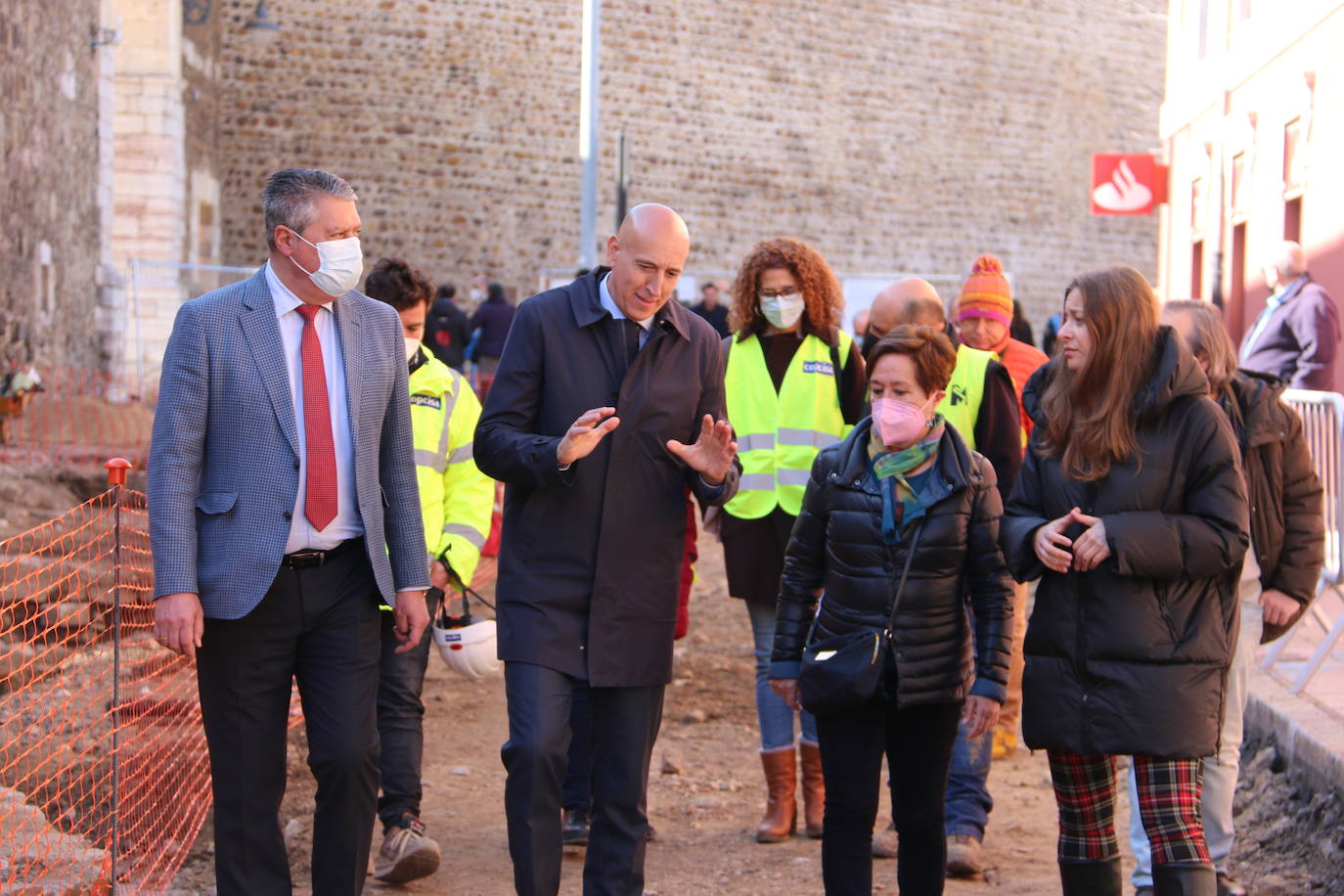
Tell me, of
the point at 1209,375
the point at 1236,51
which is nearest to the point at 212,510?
the point at 1209,375

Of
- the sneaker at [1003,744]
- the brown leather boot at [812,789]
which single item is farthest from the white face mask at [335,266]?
the sneaker at [1003,744]

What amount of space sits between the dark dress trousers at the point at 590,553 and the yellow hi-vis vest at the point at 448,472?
0.78 meters

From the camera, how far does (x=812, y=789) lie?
5.07 m

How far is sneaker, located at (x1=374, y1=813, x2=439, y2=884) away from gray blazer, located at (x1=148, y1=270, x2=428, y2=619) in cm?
135

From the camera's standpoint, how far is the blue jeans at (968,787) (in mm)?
4750

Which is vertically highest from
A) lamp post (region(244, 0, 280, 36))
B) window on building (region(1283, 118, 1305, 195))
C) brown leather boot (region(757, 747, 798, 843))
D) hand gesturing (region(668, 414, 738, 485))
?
lamp post (region(244, 0, 280, 36))

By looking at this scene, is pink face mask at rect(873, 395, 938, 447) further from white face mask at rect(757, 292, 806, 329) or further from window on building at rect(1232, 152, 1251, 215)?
window on building at rect(1232, 152, 1251, 215)

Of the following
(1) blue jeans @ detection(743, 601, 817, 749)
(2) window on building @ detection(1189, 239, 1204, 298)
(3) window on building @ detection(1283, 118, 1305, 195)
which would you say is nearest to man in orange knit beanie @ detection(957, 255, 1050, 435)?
(1) blue jeans @ detection(743, 601, 817, 749)

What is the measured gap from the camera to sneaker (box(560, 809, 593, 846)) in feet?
16.2

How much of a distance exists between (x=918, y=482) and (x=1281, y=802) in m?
2.29

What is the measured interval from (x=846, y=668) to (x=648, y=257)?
1099mm

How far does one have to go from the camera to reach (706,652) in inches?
324

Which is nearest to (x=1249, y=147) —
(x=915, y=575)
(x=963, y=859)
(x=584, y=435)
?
(x=963, y=859)

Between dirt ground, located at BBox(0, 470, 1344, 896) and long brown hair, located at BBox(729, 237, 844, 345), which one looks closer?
dirt ground, located at BBox(0, 470, 1344, 896)
